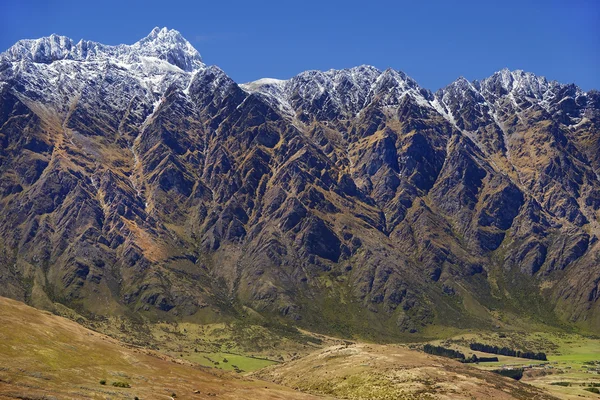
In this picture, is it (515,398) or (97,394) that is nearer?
(97,394)

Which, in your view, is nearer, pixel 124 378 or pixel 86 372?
pixel 86 372

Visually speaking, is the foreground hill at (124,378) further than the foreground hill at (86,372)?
Yes

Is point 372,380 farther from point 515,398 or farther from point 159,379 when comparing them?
point 159,379

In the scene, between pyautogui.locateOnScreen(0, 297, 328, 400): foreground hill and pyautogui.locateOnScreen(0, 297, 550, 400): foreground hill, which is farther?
pyautogui.locateOnScreen(0, 297, 550, 400): foreground hill

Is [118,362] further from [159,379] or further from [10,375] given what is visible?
[10,375]

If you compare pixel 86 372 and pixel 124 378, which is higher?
pixel 86 372

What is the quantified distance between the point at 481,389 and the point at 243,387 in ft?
212

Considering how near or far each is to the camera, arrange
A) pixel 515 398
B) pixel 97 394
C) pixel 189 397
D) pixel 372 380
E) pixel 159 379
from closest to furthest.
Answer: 1. pixel 97 394
2. pixel 189 397
3. pixel 159 379
4. pixel 515 398
5. pixel 372 380

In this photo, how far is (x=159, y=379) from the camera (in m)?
168

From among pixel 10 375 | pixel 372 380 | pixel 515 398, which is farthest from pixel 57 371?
pixel 515 398

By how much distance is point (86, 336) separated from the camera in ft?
644

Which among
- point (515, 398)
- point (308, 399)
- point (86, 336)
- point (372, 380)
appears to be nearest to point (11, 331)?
point (86, 336)

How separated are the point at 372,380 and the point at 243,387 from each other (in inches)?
1598

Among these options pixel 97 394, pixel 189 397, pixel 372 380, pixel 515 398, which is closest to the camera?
pixel 97 394
